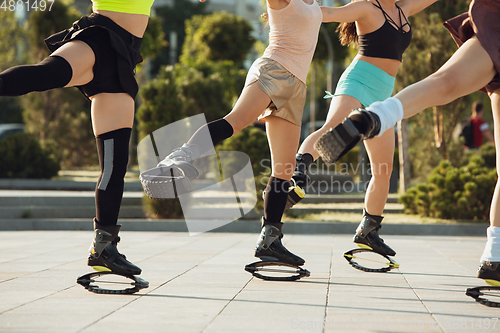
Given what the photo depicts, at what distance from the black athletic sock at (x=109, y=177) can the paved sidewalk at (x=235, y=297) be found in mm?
479

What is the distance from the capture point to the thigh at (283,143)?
11.7 feet

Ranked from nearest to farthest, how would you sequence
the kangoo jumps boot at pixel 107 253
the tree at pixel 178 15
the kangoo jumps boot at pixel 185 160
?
the kangoo jumps boot at pixel 185 160
the kangoo jumps boot at pixel 107 253
the tree at pixel 178 15

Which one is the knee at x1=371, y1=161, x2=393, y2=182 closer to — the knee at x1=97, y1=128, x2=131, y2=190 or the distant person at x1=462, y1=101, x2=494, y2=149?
the knee at x1=97, y1=128, x2=131, y2=190

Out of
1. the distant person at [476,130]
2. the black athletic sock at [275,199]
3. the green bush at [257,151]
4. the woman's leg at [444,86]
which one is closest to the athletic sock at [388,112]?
the woman's leg at [444,86]

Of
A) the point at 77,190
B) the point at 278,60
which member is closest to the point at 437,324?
the point at 278,60

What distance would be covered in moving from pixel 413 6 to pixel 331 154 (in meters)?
2.27

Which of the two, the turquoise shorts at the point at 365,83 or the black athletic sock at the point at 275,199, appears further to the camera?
the turquoise shorts at the point at 365,83

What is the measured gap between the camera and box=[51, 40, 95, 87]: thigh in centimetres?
283

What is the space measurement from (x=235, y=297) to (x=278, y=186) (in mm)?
882

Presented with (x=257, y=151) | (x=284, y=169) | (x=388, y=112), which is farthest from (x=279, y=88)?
(x=257, y=151)

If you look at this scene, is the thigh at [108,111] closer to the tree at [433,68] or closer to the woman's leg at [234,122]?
the woman's leg at [234,122]

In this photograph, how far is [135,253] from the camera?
17.2 feet

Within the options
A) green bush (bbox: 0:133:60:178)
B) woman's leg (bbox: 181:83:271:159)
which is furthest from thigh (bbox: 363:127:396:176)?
green bush (bbox: 0:133:60:178)

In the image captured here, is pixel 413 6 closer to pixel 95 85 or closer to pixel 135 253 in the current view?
pixel 95 85
